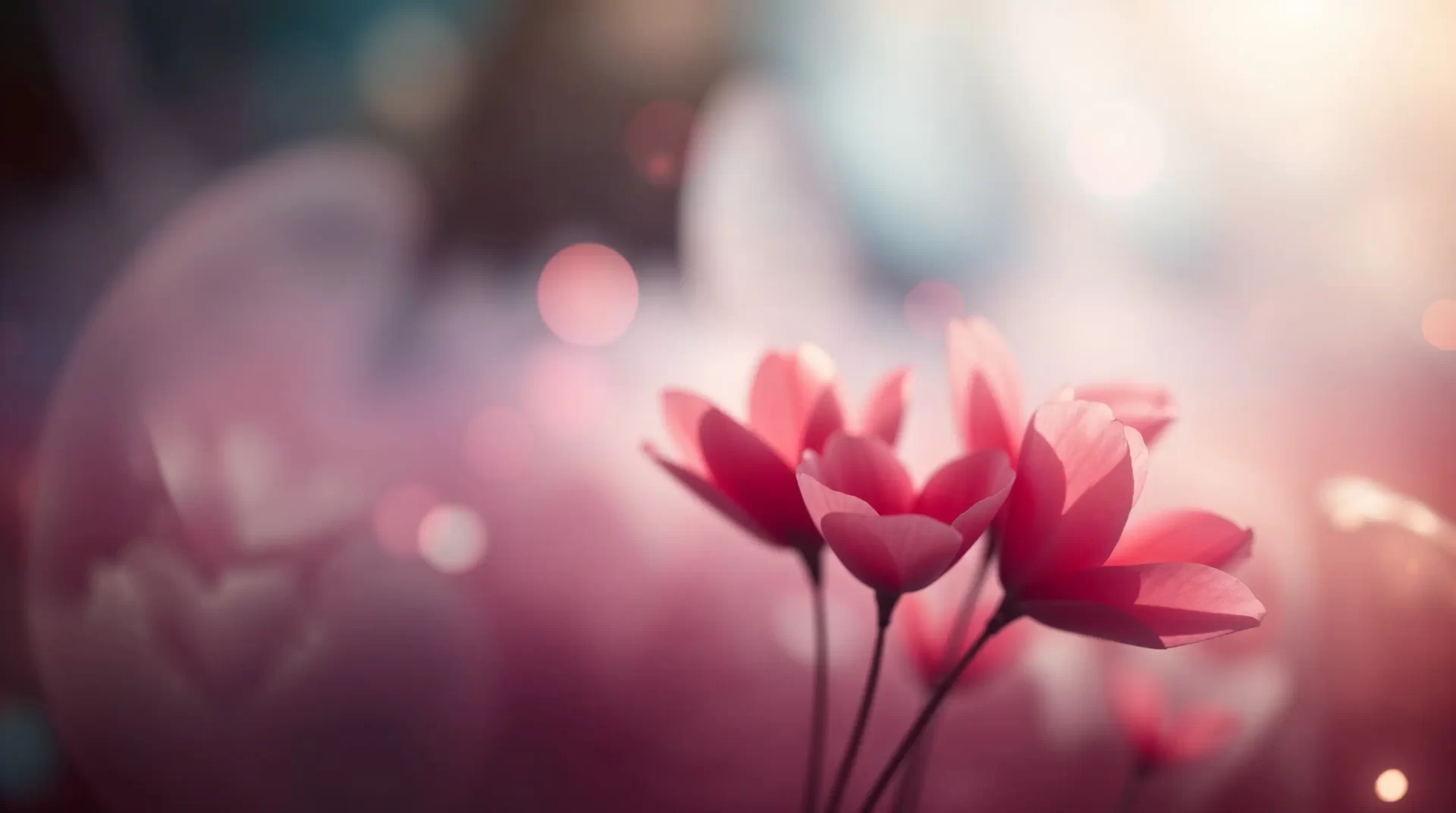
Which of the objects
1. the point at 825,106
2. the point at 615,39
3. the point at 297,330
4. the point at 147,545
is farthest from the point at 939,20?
the point at 147,545

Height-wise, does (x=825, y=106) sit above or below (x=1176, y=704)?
above

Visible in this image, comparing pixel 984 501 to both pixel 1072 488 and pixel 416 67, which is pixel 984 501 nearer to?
pixel 1072 488

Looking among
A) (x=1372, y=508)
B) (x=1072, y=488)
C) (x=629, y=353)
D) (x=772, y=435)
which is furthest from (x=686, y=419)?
(x=1372, y=508)

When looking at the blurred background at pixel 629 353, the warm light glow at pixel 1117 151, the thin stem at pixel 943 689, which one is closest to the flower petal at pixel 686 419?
the thin stem at pixel 943 689

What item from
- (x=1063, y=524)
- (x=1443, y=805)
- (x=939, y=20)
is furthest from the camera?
(x=939, y=20)

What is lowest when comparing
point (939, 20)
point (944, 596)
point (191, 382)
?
point (944, 596)

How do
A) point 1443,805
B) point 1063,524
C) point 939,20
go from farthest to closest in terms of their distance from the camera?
point 939,20 → point 1443,805 → point 1063,524

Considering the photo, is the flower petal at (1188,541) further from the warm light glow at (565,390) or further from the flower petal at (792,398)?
the warm light glow at (565,390)

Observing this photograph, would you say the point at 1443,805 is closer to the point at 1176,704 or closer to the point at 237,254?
the point at 1176,704
